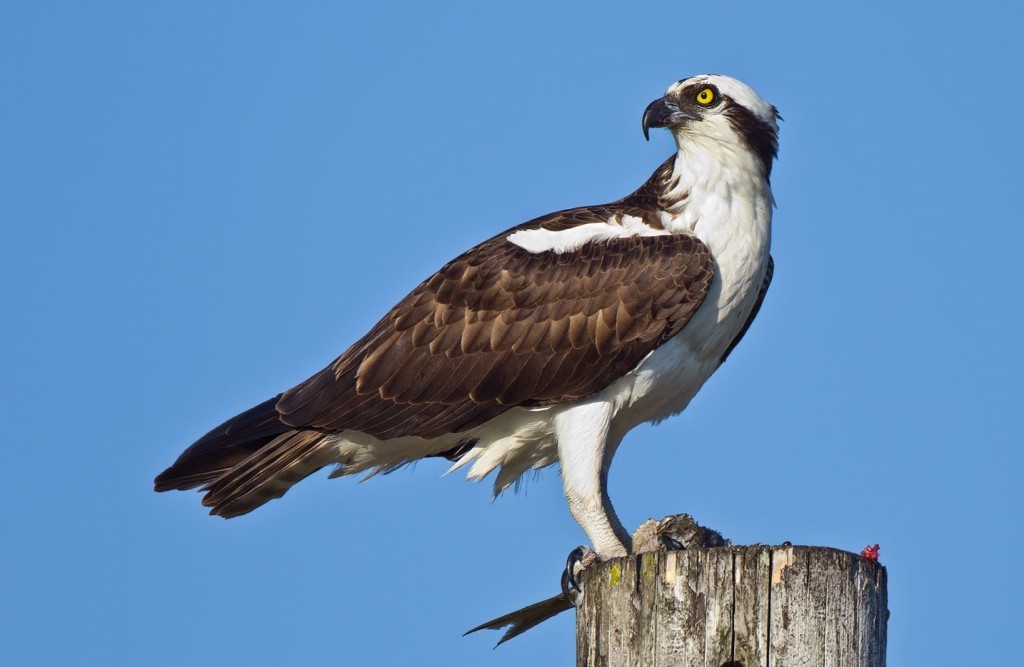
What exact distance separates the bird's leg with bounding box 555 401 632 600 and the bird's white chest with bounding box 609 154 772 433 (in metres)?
0.19

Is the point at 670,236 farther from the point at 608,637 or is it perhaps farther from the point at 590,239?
the point at 608,637

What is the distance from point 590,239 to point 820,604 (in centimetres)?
322

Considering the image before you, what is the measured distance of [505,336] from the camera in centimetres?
754

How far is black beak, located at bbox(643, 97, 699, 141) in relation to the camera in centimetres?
776

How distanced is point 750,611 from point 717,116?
3695mm

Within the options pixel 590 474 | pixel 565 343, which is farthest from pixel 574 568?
pixel 565 343

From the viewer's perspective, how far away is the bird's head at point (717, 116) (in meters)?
7.72

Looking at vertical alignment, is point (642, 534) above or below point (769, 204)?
below

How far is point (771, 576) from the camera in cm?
471

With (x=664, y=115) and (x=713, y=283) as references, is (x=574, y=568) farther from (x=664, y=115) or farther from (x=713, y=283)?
(x=664, y=115)

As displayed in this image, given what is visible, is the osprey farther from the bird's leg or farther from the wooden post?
the wooden post

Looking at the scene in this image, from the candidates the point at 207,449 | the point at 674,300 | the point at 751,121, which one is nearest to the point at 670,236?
the point at 674,300

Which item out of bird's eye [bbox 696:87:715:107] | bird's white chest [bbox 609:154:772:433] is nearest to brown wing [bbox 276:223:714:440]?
bird's white chest [bbox 609:154:772:433]

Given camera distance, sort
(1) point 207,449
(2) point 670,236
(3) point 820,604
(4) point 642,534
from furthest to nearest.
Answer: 1. (1) point 207,449
2. (2) point 670,236
3. (4) point 642,534
4. (3) point 820,604
